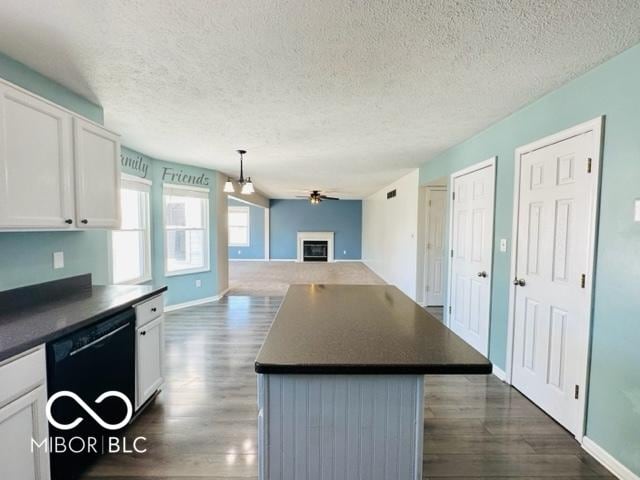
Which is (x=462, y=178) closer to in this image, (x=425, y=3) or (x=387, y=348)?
(x=425, y=3)

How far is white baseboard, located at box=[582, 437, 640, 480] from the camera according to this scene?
171cm

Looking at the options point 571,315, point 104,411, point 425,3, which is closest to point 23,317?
point 104,411

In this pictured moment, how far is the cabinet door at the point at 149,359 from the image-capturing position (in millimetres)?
2168

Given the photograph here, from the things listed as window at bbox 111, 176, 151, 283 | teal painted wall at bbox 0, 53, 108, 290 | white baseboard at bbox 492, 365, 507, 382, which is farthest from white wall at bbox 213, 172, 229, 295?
white baseboard at bbox 492, 365, 507, 382

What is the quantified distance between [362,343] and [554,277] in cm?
179

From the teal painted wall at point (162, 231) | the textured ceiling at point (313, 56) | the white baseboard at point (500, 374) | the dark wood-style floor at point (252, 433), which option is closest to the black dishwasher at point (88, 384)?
the dark wood-style floor at point (252, 433)

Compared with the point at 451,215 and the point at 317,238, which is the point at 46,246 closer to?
the point at 451,215

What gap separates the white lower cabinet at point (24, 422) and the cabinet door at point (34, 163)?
0.78 metres

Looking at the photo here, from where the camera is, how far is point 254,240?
1195 cm

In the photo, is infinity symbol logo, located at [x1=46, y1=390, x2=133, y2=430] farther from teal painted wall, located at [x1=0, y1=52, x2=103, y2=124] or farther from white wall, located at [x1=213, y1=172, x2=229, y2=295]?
white wall, located at [x1=213, y1=172, x2=229, y2=295]

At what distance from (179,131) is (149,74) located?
1272 millimetres

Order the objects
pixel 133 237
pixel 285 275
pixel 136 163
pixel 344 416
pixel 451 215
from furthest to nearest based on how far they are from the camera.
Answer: pixel 285 275, pixel 133 237, pixel 136 163, pixel 451 215, pixel 344 416

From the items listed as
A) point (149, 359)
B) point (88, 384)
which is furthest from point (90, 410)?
point (149, 359)

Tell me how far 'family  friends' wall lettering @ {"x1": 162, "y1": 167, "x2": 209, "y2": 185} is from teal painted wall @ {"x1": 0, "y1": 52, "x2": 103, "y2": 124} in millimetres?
2219
